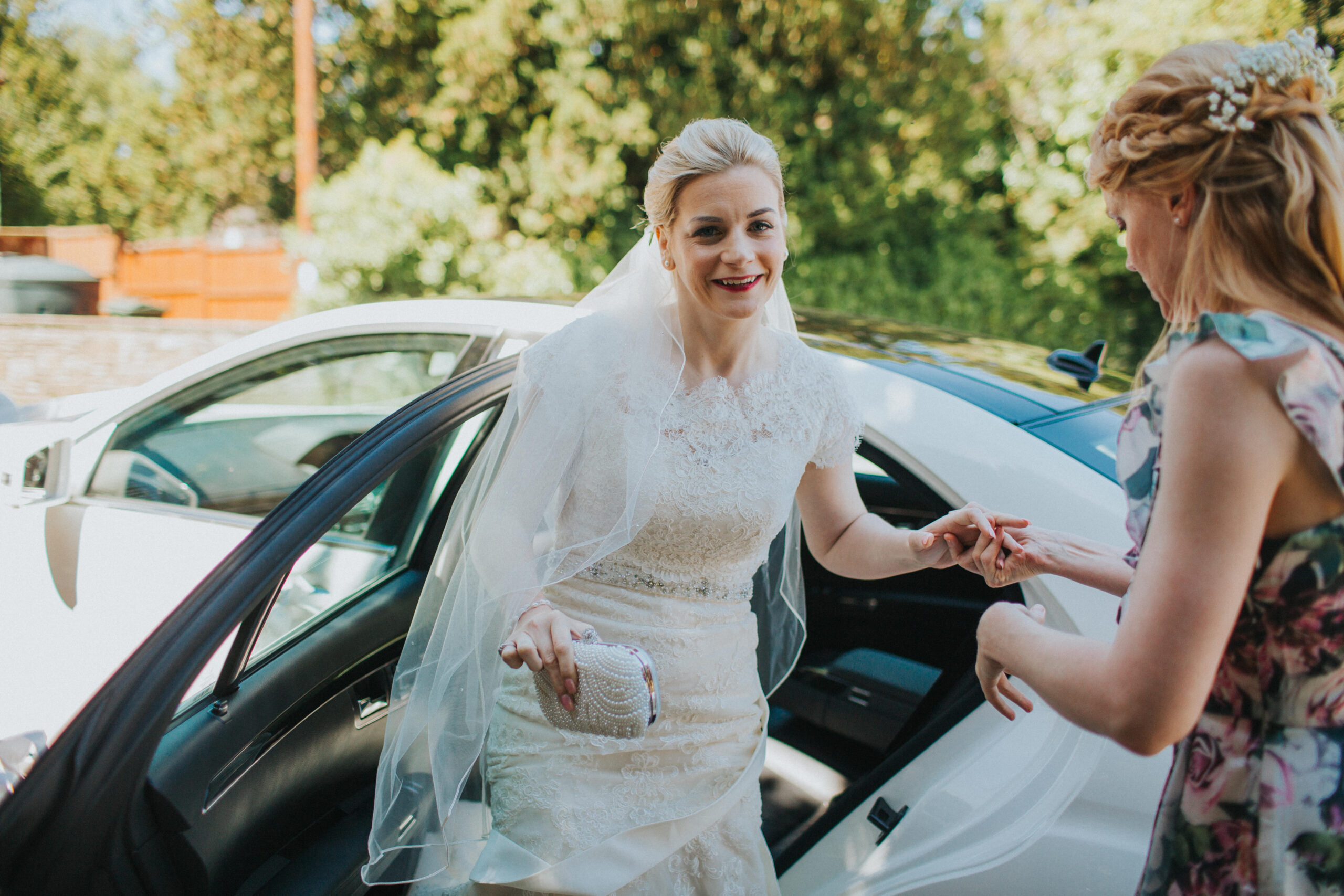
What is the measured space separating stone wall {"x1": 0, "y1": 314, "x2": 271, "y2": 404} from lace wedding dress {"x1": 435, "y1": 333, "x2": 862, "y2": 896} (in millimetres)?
5848

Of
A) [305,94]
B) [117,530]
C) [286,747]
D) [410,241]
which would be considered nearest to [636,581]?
[286,747]

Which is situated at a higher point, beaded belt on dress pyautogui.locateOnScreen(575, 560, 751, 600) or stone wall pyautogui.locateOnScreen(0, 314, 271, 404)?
beaded belt on dress pyautogui.locateOnScreen(575, 560, 751, 600)

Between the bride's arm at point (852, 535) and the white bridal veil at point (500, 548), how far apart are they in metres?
0.41

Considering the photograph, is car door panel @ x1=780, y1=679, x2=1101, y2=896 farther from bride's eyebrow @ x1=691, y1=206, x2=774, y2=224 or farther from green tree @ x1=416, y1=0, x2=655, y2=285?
green tree @ x1=416, y1=0, x2=655, y2=285

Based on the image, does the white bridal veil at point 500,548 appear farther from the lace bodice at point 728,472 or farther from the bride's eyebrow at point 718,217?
the bride's eyebrow at point 718,217

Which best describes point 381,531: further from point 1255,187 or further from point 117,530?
point 1255,187

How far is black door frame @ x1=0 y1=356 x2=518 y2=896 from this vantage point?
110 centimetres

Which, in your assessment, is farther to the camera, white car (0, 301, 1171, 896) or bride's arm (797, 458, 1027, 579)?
bride's arm (797, 458, 1027, 579)

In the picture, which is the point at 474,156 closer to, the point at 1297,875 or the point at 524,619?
the point at 524,619

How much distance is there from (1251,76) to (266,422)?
10.2ft

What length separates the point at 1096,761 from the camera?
4.45 ft

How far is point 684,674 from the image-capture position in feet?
5.47

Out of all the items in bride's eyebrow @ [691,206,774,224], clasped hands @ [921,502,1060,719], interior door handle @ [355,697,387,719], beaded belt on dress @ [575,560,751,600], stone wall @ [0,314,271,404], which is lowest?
stone wall @ [0,314,271,404]

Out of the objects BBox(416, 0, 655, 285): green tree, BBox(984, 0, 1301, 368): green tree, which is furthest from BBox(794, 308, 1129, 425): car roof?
BBox(984, 0, 1301, 368): green tree
